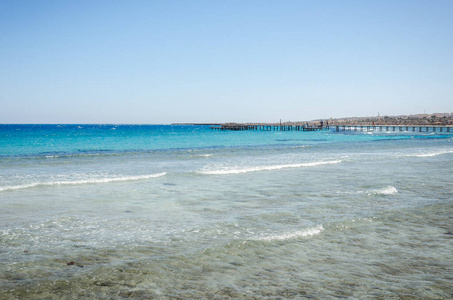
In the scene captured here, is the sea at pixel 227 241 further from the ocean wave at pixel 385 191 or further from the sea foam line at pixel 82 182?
the sea foam line at pixel 82 182

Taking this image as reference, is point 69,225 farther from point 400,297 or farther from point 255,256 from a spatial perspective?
point 400,297

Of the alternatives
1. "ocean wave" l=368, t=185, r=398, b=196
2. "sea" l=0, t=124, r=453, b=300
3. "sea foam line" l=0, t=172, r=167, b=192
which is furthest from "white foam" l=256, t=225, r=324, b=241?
"sea foam line" l=0, t=172, r=167, b=192

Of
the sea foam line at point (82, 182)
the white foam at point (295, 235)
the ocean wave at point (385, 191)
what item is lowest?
the ocean wave at point (385, 191)

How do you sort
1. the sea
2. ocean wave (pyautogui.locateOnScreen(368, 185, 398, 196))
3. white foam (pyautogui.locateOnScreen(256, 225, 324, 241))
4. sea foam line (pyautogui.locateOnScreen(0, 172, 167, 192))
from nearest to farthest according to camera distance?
the sea
white foam (pyautogui.locateOnScreen(256, 225, 324, 241))
ocean wave (pyautogui.locateOnScreen(368, 185, 398, 196))
sea foam line (pyautogui.locateOnScreen(0, 172, 167, 192))

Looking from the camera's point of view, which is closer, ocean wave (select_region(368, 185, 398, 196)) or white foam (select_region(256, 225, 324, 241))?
white foam (select_region(256, 225, 324, 241))

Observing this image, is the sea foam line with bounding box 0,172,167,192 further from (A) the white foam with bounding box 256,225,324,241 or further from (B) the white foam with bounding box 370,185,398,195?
(A) the white foam with bounding box 256,225,324,241

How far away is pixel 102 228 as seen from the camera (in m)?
8.23

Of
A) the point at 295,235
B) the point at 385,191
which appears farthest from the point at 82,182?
the point at 385,191

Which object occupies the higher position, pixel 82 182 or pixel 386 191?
pixel 82 182

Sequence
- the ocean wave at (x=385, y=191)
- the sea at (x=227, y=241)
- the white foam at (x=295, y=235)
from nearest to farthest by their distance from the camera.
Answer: the sea at (x=227, y=241) < the white foam at (x=295, y=235) < the ocean wave at (x=385, y=191)

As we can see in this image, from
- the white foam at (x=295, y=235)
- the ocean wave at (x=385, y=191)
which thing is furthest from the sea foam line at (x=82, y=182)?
the white foam at (x=295, y=235)

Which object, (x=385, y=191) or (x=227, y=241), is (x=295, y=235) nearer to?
(x=227, y=241)

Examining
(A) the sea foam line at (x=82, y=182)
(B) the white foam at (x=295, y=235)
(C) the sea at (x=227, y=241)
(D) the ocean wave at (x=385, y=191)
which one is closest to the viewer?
(C) the sea at (x=227, y=241)

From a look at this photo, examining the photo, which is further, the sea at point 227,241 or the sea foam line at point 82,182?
the sea foam line at point 82,182
